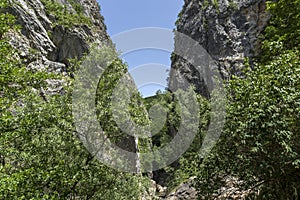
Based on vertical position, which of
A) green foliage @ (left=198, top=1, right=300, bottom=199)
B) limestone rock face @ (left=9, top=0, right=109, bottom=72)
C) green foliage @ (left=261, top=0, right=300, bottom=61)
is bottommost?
green foliage @ (left=198, top=1, right=300, bottom=199)

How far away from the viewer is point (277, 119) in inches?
331

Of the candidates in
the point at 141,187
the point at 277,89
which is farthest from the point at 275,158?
the point at 141,187

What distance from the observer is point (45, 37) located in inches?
1176

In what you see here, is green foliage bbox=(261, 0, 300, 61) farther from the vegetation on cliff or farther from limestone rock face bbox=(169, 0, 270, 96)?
limestone rock face bbox=(169, 0, 270, 96)

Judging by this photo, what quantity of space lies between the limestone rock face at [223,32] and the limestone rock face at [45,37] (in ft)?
62.4

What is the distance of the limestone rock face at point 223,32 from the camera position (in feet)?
122

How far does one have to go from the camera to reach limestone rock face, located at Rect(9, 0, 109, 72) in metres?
25.9

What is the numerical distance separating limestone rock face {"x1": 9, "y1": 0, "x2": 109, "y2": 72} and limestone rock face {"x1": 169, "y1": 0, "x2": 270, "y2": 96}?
19007mm

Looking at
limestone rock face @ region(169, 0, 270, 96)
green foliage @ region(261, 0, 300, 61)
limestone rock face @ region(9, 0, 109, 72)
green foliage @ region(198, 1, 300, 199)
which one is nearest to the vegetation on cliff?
green foliage @ region(198, 1, 300, 199)

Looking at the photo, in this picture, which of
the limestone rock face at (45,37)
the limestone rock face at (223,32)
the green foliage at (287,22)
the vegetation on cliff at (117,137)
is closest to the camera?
the vegetation on cliff at (117,137)

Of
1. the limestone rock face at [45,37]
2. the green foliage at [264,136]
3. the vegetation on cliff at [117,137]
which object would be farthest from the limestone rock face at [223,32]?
the vegetation on cliff at [117,137]

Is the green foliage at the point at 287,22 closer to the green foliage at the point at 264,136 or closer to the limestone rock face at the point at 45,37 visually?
the green foliage at the point at 264,136

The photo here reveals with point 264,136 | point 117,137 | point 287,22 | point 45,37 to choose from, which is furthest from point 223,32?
point 264,136

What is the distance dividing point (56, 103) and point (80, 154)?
86.6 inches
